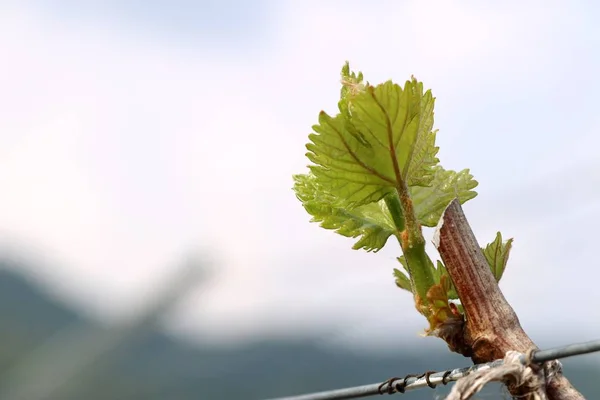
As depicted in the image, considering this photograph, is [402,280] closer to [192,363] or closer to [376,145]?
[376,145]

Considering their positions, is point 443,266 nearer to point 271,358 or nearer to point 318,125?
point 318,125

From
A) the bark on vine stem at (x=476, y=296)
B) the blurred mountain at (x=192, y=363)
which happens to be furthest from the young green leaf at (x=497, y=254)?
the blurred mountain at (x=192, y=363)

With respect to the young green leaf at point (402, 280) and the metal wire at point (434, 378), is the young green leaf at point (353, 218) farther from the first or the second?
the metal wire at point (434, 378)

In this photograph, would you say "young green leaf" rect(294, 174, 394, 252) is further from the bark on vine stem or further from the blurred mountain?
the blurred mountain

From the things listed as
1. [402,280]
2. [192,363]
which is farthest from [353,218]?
Answer: [192,363]

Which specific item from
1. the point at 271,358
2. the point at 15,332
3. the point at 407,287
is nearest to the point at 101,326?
the point at 15,332

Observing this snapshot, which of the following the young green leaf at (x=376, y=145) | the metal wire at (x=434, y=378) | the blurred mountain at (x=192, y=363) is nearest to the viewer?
the metal wire at (x=434, y=378)
